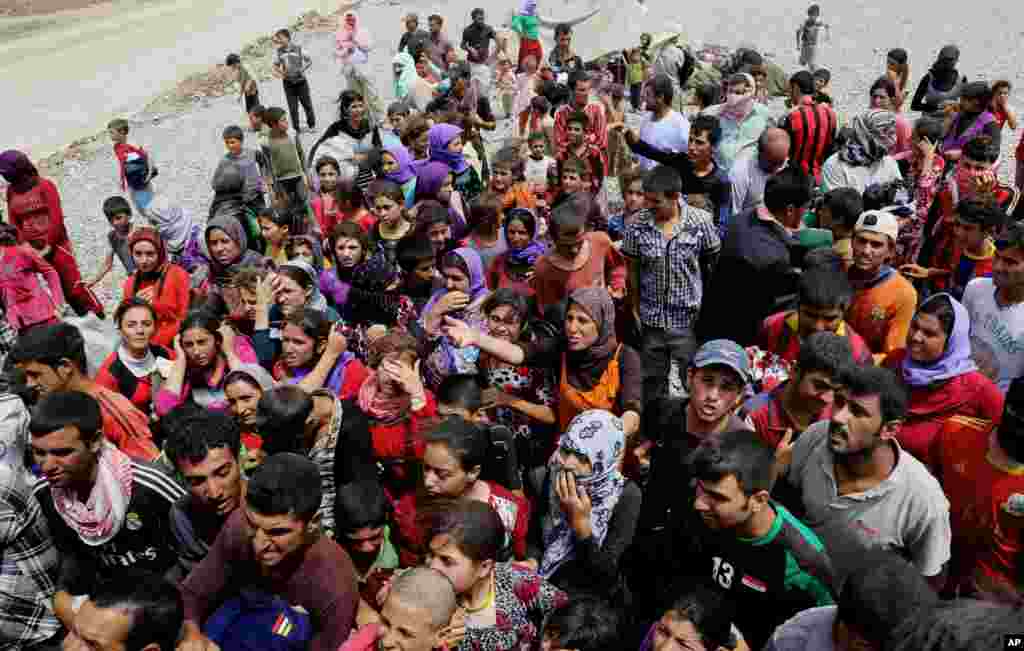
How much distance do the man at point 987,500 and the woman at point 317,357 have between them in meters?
2.76

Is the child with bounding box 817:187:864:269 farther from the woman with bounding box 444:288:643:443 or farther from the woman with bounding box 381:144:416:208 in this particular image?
the woman with bounding box 381:144:416:208

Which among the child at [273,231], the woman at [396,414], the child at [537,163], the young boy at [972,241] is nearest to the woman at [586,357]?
the woman at [396,414]

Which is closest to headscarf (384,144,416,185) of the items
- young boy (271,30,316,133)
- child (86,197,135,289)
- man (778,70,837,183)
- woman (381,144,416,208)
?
woman (381,144,416,208)

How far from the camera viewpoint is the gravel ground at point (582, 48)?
40.9ft

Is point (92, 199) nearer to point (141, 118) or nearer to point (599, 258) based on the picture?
point (141, 118)

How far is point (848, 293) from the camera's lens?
3.82 meters

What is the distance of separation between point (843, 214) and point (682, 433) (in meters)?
2.30

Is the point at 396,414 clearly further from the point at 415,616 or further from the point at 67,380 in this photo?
the point at 67,380

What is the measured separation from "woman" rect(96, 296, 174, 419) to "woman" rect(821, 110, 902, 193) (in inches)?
192

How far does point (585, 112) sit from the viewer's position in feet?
26.2

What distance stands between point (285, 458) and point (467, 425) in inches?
31.8

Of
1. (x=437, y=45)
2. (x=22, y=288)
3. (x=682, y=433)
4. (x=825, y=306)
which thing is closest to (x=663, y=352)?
(x=825, y=306)

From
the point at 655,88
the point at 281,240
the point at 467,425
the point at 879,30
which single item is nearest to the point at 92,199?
the point at 281,240

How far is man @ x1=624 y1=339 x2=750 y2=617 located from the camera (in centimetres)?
333
